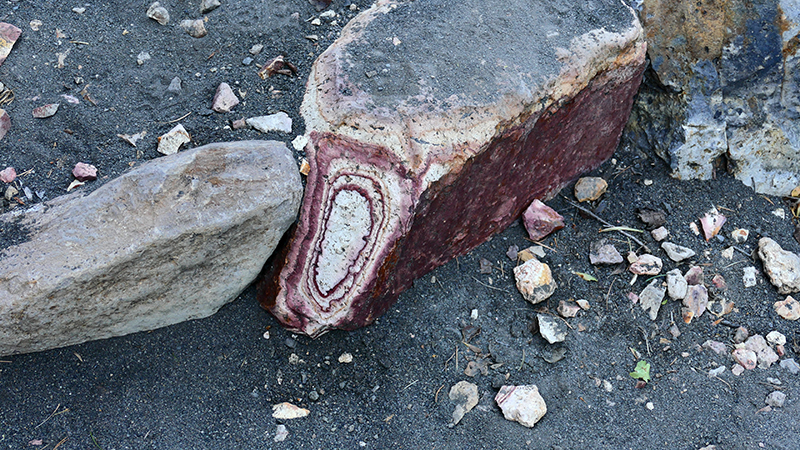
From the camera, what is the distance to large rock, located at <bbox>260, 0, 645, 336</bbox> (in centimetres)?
185

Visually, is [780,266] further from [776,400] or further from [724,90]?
[724,90]

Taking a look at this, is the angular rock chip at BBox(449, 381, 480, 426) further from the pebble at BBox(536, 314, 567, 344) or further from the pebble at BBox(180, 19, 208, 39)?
the pebble at BBox(180, 19, 208, 39)

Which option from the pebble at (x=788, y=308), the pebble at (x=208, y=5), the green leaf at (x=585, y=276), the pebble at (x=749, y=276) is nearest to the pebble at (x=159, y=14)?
the pebble at (x=208, y=5)

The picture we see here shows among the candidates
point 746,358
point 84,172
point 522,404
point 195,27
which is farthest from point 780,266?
point 84,172

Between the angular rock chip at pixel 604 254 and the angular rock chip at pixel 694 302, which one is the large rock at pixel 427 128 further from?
the angular rock chip at pixel 694 302

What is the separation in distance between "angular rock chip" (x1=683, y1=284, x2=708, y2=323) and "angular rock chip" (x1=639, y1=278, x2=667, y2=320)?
91 mm

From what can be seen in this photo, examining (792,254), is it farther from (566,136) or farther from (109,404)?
(109,404)

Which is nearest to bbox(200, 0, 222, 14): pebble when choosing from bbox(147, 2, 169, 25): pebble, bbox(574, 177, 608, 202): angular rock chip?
bbox(147, 2, 169, 25): pebble

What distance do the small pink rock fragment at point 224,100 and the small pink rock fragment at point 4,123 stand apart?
0.66 meters

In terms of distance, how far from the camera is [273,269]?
2025 millimetres

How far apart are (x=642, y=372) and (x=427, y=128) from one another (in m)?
1.03

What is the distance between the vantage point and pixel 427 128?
1.85m

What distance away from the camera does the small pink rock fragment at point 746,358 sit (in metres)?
2.15

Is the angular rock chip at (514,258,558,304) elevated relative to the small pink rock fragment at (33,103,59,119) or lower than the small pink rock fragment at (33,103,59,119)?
lower
